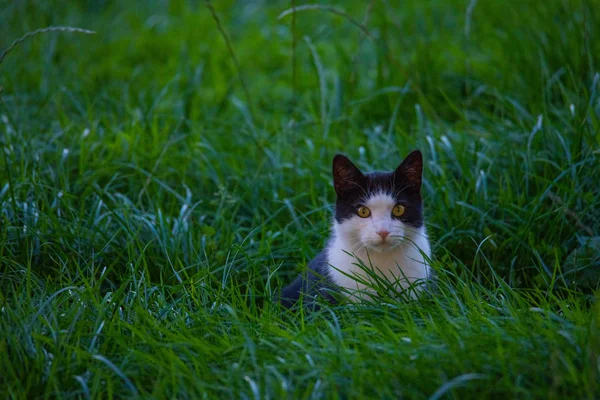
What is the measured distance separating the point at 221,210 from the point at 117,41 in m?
3.06

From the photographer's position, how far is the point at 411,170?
307 centimetres

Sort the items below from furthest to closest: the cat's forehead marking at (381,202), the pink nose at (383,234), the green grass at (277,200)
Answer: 1. the cat's forehead marking at (381,202)
2. the pink nose at (383,234)
3. the green grass at (277,200)

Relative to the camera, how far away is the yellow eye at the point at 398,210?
3.00 m

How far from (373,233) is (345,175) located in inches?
12.9

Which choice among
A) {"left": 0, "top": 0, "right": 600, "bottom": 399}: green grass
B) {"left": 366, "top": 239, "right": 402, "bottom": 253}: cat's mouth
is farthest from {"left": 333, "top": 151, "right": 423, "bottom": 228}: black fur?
{"left": 0, "top": 0, "right": 600, "bottom": 399}: green grass

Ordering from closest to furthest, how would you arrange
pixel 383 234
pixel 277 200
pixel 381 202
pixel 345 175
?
pixel 383 234, pixel 381 202, pixel 345 175, pixel 277 200

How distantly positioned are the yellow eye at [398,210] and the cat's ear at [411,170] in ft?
0.43

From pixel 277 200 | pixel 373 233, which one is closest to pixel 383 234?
pixel 373 233

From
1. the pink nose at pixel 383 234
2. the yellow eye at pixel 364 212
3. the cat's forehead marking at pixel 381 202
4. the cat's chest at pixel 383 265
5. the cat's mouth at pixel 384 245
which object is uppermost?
the cat's forehead marking at pixel 381 202

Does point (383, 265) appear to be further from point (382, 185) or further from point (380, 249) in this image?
point (382, 185)

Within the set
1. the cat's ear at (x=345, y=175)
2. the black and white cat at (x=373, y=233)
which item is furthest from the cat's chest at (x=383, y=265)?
the cat's ear at (x=345, y=175)

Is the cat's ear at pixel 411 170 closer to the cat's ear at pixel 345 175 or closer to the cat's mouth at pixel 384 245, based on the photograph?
the cat's ear at pixel 345 175

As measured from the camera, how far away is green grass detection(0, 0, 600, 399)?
228cm

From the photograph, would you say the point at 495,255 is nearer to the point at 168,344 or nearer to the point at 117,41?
the point at 168,344
